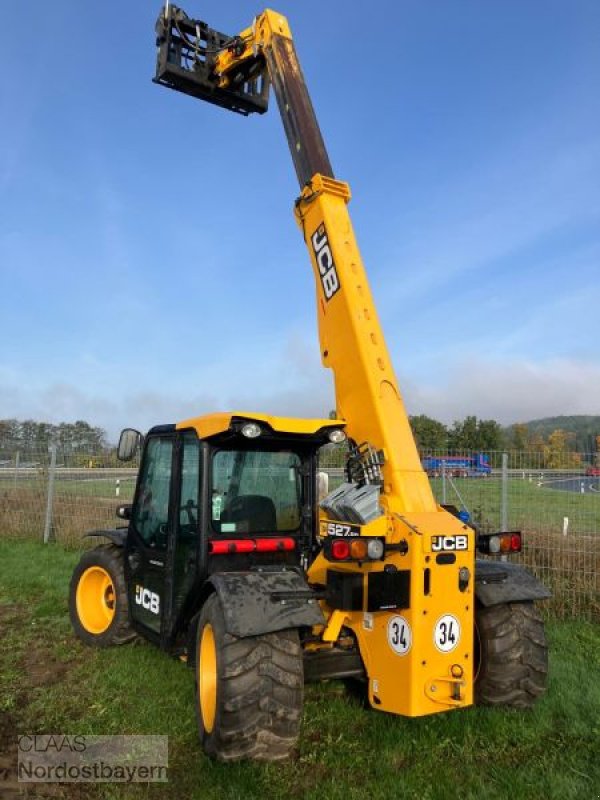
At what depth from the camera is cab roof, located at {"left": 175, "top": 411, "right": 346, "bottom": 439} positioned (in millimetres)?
4379

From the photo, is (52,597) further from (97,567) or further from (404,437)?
(404,437)

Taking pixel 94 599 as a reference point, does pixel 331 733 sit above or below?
below

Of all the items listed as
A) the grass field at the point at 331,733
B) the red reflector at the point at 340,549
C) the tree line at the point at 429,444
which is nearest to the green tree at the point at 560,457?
the tree line at the point at 429,444

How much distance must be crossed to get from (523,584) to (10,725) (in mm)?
3606

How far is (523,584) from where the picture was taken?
15.3 feet

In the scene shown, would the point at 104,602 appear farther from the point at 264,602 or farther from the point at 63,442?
the point at 63,442

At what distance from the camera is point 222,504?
479 cm

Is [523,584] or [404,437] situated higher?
[404,437]

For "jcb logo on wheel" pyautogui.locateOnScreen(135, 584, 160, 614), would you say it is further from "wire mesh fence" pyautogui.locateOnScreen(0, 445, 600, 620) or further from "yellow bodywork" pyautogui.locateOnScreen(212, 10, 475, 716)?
"wire mesh fence" pyautogui.locateOnScreen(0, 445, 600, 620)

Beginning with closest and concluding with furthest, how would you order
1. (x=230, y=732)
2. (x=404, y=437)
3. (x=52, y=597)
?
(x=230, y=732)
(x=404, y=437)
(x=52, y=597)

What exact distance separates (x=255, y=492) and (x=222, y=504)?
11.6 inches

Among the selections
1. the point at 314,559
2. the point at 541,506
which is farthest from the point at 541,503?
the point at 314,559

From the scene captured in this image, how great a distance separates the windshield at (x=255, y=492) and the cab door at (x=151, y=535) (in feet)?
1.62

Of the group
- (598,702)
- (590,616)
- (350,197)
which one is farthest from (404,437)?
(590,616)
